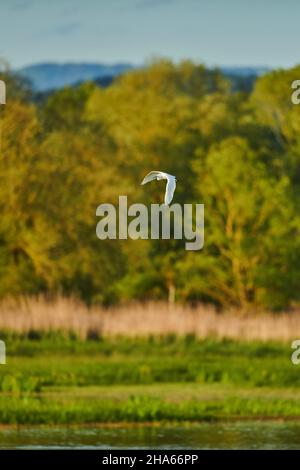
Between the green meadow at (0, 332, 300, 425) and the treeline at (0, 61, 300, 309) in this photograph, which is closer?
the green meadow at (0, 332, 300, 425)

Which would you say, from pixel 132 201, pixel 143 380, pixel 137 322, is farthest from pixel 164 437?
pixel 132 201

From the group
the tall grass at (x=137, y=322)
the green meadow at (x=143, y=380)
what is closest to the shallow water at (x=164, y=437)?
the green meadow at (x=143, y=380)

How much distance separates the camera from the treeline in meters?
42.8

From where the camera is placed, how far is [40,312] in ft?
127

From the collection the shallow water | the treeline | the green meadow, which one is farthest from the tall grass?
the shallow water

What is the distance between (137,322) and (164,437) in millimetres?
15014

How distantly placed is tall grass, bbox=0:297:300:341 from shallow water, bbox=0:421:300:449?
1238 cm

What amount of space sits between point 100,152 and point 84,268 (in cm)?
337

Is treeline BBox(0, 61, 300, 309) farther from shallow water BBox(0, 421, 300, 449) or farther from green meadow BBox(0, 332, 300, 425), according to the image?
shallow water BBox(0, 421, 300, 449)

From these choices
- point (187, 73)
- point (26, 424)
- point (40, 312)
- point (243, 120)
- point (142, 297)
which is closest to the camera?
point (26, 424)

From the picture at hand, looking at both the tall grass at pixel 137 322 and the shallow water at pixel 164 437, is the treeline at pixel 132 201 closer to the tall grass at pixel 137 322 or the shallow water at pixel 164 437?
the tall grass at pixel 137 322

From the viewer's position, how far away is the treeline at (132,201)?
42.8 m

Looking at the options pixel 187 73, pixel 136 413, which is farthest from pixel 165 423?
pixel 187 73

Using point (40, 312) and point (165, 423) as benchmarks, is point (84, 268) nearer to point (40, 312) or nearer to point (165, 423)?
point (40, 312)
